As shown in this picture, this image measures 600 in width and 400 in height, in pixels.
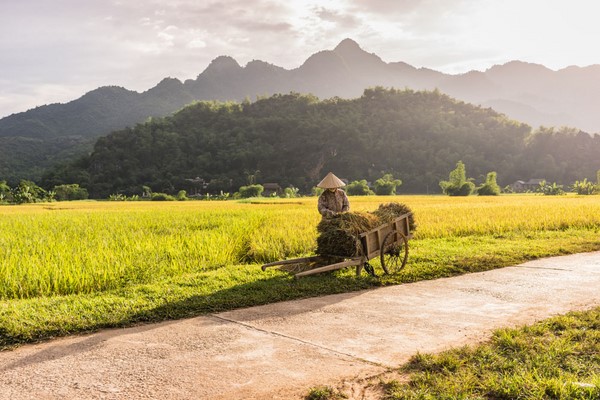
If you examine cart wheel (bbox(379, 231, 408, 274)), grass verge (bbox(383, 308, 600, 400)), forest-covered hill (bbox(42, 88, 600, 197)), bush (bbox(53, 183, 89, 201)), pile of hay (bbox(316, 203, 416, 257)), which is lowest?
grass verge (bbox(383, 308, 600, 400))

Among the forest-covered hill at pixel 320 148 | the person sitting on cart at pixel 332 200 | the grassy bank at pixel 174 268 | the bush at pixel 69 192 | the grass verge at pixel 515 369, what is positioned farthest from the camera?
the forest-covered hill at pixel 320 148

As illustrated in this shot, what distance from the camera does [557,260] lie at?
10148mm

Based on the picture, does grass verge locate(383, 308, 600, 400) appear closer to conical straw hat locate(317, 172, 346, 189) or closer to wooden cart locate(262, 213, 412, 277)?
wooden cart locate(262, 213, 412, 277)

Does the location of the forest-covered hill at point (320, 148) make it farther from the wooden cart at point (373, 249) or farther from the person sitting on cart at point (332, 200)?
the wooden cart at point (373, 249)

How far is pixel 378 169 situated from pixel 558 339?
8976cm

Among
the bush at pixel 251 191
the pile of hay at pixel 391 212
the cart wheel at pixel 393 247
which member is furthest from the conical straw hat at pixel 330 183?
the bush at pixel 251 191

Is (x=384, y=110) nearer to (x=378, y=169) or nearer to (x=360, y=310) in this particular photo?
(x=378, y=169)

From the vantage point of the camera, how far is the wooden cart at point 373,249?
761cm

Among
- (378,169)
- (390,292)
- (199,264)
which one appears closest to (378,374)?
(390,292)

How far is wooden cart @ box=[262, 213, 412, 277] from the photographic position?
7613 millimetres

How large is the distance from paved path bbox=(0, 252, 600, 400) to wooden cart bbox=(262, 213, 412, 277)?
61cm

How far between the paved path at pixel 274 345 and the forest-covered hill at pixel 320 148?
253ft

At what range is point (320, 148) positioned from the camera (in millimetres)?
96375

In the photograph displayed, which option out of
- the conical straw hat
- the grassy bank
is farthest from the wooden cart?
the conical straw hat
